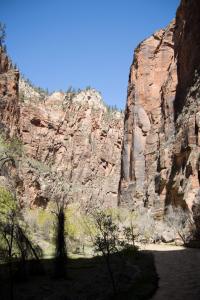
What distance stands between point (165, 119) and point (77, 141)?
42644 millimetres

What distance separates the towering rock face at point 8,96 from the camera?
2426 inches

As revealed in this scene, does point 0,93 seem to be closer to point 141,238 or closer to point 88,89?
point 141,238

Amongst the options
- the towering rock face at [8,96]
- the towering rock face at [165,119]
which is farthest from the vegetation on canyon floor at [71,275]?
the towering rock face at [8,96]

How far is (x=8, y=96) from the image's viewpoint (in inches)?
2522

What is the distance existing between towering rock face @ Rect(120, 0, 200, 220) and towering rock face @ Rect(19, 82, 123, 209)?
2081 cm

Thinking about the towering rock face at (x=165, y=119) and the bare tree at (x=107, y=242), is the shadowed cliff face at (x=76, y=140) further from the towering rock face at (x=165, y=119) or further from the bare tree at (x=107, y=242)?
the bare tree at (x=107, y=242)

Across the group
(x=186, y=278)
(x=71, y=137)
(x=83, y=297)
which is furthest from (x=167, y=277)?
(x=71, y=137)

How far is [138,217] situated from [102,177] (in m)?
41.5

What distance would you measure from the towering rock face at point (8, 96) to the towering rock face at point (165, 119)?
28286 mm

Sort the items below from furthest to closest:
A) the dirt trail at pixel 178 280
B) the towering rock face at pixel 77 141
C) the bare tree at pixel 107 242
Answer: the towering rock face at pixel 77 141, the bare tree at pixel 107 242, the dirt trail at pixel 178 280

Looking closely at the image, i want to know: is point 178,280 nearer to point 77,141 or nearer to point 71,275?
point 71,275

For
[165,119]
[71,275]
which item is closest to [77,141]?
[165,119]

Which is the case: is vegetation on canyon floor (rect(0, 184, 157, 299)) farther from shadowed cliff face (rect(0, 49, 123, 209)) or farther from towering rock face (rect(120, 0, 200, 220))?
shadowed cliff face (rect(0, 49, 123, 209))

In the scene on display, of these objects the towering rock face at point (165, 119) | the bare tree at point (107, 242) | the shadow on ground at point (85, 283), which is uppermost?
the towering rock face at point (165, 119)
